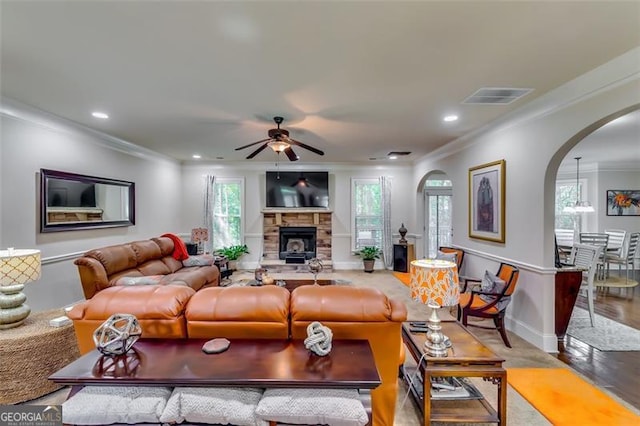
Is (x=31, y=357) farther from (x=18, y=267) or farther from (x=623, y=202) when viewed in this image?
(x=623, y=202)

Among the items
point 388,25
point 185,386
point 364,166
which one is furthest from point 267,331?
point 364,166

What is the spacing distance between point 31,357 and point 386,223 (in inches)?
A: 255

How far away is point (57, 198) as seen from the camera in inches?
155

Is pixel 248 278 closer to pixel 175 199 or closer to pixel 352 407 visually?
pixel 175 199

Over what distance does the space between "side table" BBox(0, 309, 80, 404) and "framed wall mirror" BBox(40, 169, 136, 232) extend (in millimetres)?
1958

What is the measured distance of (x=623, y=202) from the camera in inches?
290

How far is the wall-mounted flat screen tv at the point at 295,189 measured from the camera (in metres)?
7.33

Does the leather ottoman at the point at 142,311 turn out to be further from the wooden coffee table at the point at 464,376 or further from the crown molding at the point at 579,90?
the crown molding at the point at 579,90

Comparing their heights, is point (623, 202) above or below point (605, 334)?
above

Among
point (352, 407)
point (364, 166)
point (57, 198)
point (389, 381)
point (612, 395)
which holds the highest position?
point (364, 166)

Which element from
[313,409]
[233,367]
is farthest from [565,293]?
[233,367]

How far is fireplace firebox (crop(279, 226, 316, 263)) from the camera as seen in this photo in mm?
7469

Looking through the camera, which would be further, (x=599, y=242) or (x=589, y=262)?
(x=599, y=242)

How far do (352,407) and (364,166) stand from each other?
662 cm
